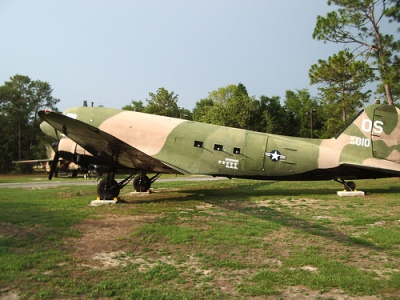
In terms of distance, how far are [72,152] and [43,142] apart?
43.9 m

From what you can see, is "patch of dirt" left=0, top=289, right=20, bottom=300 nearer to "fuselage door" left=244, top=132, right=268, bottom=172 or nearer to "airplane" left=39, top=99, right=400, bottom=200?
"airplane" left=39, top=99, right=400, bottom=200

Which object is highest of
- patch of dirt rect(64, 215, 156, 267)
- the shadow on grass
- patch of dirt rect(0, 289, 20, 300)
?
A: the shadow on grass

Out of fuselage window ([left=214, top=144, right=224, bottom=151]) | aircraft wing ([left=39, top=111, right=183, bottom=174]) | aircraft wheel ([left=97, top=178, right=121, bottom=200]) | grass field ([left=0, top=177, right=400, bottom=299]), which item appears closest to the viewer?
grass field ([left=0, top=177, right=400, bottom=299])

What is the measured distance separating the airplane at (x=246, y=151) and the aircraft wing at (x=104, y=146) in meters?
0.05

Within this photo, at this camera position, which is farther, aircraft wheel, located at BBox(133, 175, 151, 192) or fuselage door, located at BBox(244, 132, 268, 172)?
aircraft wheel, located at BBox(133, 175, 151, 192)

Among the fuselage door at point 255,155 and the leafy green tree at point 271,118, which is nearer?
the fuselage door at point 255,155

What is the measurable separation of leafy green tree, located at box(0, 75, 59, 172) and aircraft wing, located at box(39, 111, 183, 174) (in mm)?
44390

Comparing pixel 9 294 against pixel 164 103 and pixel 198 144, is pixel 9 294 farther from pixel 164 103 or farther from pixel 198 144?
pixel 164 103

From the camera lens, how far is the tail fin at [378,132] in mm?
11781

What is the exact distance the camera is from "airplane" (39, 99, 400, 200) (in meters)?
11.8

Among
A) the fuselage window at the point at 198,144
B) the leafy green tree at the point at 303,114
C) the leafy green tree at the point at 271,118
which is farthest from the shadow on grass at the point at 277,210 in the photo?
the leafy green tree at the point at 271,118

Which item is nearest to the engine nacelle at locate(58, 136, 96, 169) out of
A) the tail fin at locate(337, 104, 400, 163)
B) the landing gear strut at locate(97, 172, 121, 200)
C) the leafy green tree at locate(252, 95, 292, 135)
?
the landing gear strut at locate(97, 172, 121, 200)

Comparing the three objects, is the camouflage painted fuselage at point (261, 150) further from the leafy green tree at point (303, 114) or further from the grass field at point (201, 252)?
the leafy green tree at point (303, 114)

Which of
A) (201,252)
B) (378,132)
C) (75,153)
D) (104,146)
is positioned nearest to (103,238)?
(201,252)
